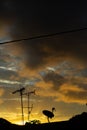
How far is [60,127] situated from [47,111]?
34.6 ft

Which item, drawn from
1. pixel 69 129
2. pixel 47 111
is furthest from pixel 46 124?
pixel 47 111

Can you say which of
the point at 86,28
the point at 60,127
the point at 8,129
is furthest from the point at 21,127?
the point at 86,28

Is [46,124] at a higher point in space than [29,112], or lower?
lower

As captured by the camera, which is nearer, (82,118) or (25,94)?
(82,118)

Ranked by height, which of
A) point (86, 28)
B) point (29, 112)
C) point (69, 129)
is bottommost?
point (69, 129)

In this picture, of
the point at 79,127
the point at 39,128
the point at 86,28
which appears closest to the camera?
the point at 86,28

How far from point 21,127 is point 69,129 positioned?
194 inches

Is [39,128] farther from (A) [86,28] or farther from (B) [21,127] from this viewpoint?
(A) [86,28]

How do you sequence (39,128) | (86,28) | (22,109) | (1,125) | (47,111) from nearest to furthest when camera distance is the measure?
(86,28)
(39,128)
(1,125)
(47,111)
(22,109)

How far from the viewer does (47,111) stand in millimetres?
36688

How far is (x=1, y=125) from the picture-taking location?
29.8 m

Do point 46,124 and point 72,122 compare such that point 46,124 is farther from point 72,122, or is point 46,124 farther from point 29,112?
point 29,112

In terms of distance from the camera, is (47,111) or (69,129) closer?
(69,129)

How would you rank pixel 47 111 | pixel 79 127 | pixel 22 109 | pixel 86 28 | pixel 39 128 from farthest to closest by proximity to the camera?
1. pixel 22 109
2. pixel 47 111
3. pixel 39 128
4. pixel 79 127
5. pixel 86 28
